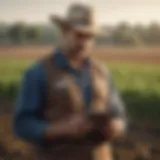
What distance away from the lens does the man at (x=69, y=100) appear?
1.37 m

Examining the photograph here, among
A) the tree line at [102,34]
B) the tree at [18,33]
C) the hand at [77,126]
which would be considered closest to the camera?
the hand at [77,126]

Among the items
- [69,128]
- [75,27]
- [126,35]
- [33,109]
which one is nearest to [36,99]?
[33,109]

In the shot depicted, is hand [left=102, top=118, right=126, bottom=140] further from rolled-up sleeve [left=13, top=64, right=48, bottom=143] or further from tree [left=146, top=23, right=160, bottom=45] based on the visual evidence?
tree [left=146, top=23, right=160, bottom=45]

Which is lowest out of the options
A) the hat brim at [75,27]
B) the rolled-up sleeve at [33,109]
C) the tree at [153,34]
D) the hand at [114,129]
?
the hand at [114,129]

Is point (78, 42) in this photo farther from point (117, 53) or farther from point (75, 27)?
point (117, 53)

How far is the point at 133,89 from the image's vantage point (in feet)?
4.82

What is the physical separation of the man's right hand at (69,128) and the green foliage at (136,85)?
178 millimetres

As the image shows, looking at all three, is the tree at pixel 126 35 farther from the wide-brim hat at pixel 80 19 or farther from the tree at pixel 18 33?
the tree at pixel 18 33

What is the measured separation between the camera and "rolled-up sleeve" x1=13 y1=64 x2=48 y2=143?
137 cm

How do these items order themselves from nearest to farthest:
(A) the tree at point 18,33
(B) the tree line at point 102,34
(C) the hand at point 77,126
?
1. (C) the hand at point 77,126
2. (B) the tree line at point 102,34
3. (A) the tree at point 18,33

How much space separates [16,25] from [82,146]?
0.49 metres

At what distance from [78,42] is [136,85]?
255 millimetres

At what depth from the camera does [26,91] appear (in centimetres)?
140

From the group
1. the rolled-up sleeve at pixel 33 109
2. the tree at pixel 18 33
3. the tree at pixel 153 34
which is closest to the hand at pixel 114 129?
the rolled-up sleeve at pixel 33 109
